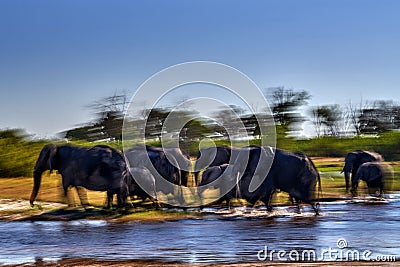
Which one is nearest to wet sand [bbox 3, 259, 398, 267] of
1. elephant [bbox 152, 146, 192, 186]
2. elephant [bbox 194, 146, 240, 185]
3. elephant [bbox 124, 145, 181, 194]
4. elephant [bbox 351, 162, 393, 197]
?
elephant [bbox 124, 145, 181, 194]

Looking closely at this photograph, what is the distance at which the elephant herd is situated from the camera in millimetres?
19406

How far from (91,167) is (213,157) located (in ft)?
14.0

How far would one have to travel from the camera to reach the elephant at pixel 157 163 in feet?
69.6

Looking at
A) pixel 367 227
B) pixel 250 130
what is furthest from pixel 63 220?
pixel 250 130

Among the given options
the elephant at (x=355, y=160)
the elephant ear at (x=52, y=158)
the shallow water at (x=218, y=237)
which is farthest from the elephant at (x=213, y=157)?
the elephant at (x=355, y=160)

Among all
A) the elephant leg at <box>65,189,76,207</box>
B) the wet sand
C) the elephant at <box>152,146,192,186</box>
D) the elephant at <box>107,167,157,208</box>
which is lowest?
the wet sand

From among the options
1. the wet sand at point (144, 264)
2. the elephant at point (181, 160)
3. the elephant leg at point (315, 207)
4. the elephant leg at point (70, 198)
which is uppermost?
the elephant at point (181, 160)

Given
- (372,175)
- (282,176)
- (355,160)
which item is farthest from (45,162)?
(355,160)

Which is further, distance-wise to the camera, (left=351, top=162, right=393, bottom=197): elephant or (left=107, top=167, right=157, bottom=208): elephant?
(left=351, top=162, right=393, bottom=197): elephant

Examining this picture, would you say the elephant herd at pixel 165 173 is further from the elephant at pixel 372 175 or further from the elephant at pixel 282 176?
the elephant at pixel 372 175

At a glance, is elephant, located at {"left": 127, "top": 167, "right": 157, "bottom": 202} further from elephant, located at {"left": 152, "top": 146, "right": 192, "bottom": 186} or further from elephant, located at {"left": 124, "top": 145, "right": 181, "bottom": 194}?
elephant, located at {"left": 152, "top": 146, "right": 192, "bottom": 186}

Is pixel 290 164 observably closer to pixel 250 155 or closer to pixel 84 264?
pixel 250 155

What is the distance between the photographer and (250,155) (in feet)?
64.8

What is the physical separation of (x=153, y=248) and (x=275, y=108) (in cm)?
2694
